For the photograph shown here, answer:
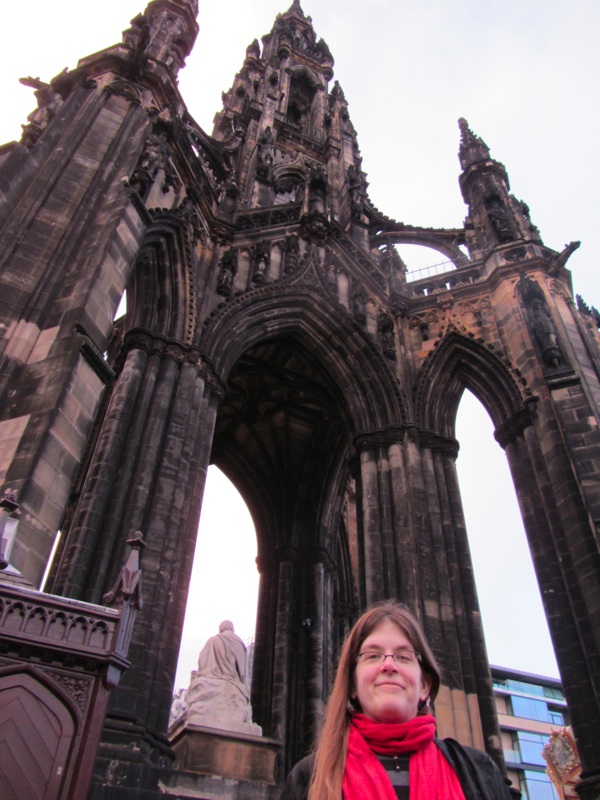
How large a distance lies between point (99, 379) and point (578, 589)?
284 inches

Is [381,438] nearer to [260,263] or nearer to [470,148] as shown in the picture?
[260,263]

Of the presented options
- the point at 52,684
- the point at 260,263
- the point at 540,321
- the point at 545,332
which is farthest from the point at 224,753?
the point at 540,321

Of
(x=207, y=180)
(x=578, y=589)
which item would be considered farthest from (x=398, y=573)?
(x=207, y=180)

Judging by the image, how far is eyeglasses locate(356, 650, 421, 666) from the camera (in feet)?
5.98

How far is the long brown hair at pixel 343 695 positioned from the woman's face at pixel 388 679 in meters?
0.03

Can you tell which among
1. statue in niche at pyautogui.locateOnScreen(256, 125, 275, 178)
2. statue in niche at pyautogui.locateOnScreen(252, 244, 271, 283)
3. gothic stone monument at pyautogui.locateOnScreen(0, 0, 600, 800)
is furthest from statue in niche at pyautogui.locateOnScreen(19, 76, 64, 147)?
statue in niche at pyautogui.locateOnScreen(256, 125, 275, 178)

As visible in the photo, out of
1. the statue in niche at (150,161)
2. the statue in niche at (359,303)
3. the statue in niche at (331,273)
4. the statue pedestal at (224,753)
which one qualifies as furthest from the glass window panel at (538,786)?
the statue in niche at (150,161)

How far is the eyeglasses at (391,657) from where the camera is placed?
1.82 meters

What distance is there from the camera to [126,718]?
6.60 metres

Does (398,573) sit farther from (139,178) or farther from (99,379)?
(139,178)

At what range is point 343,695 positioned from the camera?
1803mm

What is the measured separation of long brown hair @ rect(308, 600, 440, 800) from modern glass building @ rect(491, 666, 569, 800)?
40129mm

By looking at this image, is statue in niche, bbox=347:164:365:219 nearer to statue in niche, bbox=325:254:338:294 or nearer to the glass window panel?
statue in niche, bbox=325:254:338:294

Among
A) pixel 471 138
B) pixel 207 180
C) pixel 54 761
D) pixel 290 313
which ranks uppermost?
pixel 471 138
